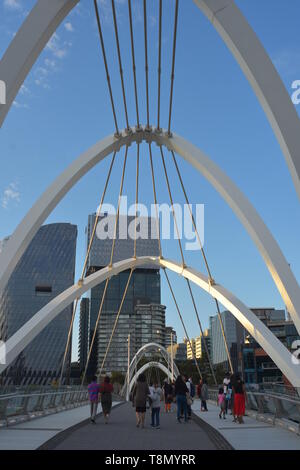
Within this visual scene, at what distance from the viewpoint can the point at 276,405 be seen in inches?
503

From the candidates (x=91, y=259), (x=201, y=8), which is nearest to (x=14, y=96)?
(x=201, y=8)

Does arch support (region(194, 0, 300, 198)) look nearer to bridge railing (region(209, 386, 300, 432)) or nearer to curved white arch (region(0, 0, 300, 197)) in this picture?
curved white arch (region(0, 0, 300, 197))

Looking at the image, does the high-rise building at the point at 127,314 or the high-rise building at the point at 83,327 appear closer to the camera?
the high-rise building at the point at 127,314

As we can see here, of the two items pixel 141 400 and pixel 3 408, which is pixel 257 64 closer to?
pixel 141 400

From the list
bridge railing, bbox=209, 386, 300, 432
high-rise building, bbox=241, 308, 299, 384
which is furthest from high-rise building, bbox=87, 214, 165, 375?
bridge railing, bbox=209, 386, 300, 432

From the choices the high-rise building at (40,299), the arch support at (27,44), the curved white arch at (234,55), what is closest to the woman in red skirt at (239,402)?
the curved white arch at (234,55)

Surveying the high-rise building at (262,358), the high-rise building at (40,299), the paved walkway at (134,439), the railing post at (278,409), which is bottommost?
the paved walkway at (134,439)

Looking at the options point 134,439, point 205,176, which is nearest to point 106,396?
point 134,439

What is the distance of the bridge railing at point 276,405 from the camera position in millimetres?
10992

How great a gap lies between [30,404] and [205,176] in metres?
12.4

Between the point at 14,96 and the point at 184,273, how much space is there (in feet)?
66.7

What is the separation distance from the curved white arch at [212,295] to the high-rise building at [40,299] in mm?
92577

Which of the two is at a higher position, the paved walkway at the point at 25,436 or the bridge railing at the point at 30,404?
the bridge railing at the point at 30,404

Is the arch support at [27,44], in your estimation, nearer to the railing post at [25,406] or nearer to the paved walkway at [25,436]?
the paved walkway at [25,436]
